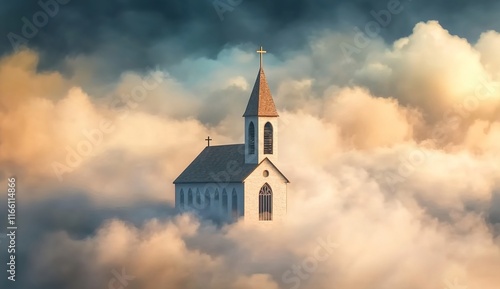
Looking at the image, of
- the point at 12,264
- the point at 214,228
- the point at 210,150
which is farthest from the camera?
the point at 210,150

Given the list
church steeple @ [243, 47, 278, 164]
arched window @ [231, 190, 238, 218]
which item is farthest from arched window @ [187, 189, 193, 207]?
church steeple @ [243, 47, 278, 164]

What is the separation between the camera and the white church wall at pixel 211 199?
13588 centimetres

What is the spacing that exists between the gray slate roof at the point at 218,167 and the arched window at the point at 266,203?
169 cm

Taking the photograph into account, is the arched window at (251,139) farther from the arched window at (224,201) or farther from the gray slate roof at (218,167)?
the arched window at (224,201)

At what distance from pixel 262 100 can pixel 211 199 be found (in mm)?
8765

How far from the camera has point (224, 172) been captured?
138500 mm

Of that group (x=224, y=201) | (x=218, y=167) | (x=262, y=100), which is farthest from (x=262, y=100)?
(x=224, y=201)

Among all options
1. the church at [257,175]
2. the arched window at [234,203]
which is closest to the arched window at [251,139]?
the church at [257,175]

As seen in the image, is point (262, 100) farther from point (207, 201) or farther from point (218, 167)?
point (207, 201)

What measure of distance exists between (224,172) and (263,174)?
398 centimetres

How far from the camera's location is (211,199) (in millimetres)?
139375

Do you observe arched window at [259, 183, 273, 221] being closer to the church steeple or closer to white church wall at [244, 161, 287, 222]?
white church wall at [244, 161, 287, 222]

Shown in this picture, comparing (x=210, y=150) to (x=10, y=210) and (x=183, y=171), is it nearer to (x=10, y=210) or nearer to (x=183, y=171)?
(x=183, y=171)

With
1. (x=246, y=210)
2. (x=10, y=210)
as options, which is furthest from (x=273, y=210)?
(x=10, y=210)
